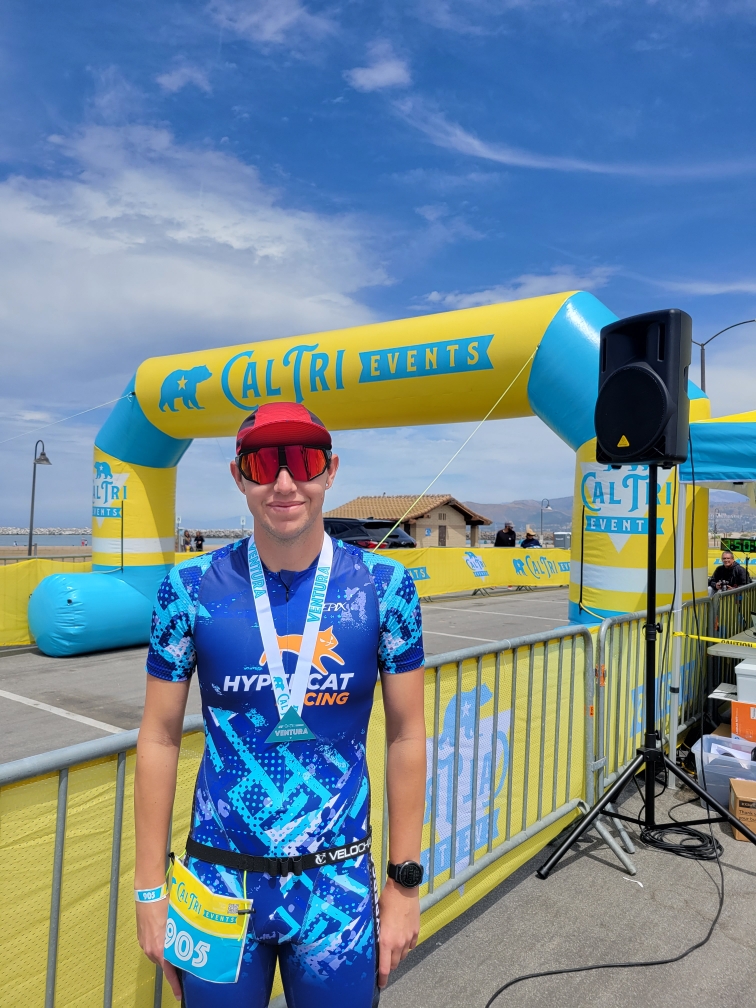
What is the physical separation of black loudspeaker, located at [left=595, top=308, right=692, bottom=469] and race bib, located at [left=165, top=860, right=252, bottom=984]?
127 inches

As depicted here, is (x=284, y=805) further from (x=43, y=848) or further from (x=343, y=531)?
(x=343, y=531)

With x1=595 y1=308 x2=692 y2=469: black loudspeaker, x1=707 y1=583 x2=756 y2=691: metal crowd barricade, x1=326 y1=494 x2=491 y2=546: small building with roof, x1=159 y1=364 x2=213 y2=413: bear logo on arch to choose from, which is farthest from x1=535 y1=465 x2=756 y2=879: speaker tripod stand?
x1=326 y1=494 x2=491 y2=546: small building with roof

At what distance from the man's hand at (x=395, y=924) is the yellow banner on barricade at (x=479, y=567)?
13.7m

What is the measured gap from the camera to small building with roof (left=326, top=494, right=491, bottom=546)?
156ft

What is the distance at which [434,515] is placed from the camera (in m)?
51.1

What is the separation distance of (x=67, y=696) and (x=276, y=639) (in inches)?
278

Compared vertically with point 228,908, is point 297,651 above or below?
above

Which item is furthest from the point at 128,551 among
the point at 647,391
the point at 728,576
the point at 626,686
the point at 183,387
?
the point at 728,576

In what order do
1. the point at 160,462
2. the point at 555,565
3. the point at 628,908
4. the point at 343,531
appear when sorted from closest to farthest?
the point at 628,908, the point at 160,462, the point at 555,565, the point at 343,531

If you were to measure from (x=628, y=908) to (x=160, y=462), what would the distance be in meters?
8.45

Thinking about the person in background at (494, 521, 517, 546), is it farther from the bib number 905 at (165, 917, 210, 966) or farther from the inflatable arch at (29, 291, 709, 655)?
the bib number 905 at (165, 917, 210, 966)

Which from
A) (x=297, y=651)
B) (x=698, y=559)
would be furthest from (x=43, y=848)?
(x=698, y=559)

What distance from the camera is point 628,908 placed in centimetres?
330

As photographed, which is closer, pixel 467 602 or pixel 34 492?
pixel 467 602
